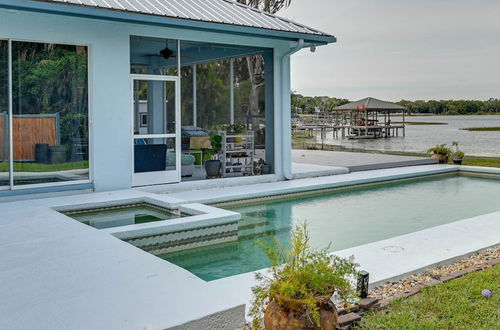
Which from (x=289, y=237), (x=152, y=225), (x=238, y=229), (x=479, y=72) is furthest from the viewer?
(x=479, y=72)

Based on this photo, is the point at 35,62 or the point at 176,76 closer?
the point at 35,62

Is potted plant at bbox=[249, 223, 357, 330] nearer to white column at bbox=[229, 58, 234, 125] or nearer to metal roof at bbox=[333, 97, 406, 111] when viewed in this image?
white column at bbox=[229, 58, 234, 125]

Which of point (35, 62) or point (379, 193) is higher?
point (35, 62)

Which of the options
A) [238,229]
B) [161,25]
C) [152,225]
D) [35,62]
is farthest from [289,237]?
[35,62]

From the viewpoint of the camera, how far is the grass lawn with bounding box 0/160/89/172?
25.3ft

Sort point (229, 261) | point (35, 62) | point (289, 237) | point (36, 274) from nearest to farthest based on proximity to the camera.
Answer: point (36, 274) → point (229, 261) → point (289, 237) → point (35, 62)

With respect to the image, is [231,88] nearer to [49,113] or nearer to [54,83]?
[54,83]

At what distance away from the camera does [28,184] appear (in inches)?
311

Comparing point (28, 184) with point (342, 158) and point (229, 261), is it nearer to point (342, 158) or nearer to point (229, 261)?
point (229, 261)

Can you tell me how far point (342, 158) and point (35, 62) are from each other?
9037mm

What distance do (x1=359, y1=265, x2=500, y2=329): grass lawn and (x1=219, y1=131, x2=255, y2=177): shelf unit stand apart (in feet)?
22.6

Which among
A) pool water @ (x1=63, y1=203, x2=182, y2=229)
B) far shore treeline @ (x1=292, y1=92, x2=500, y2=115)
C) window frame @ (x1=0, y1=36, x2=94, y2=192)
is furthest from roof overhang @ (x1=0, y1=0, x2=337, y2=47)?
far shore treeline @ (x1=292, y1=92, x2=500, y2=115)

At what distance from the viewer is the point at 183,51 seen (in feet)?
33.2

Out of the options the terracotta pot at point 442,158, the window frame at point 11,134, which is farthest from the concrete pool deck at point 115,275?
the terracotta pot at point 442,158
